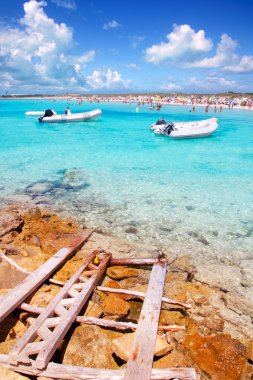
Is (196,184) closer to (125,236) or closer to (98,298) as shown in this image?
(125,236)

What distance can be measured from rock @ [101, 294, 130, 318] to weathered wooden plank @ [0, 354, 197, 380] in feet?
4.71

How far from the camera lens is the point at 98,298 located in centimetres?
493

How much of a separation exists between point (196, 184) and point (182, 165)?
3.98 m

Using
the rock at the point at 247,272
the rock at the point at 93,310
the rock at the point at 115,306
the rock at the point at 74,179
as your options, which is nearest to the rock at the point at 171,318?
the rock at the point at 115,306

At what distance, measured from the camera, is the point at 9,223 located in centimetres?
773

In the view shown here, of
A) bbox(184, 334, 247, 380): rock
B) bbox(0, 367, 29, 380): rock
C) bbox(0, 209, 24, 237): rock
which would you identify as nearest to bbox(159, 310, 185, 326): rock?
bbox(184, 334, 247, 380): rock

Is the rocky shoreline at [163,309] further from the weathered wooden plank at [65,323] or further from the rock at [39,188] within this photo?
the rock at [39,188]

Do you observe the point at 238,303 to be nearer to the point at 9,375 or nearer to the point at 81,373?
the point at 81,373

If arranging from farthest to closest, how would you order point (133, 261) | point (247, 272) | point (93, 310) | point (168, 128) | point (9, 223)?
1. point (168, 128)
2. point (9, 223)
3. point (247, 272)
4. point (133, 261)
5. point (93, 310)

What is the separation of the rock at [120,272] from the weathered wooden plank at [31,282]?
101 centimetres

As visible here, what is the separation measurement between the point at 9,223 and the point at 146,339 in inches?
213

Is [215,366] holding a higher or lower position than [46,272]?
lower

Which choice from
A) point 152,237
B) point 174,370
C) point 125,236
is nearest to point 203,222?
point 152,237

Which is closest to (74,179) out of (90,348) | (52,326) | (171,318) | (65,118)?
(171,318)
